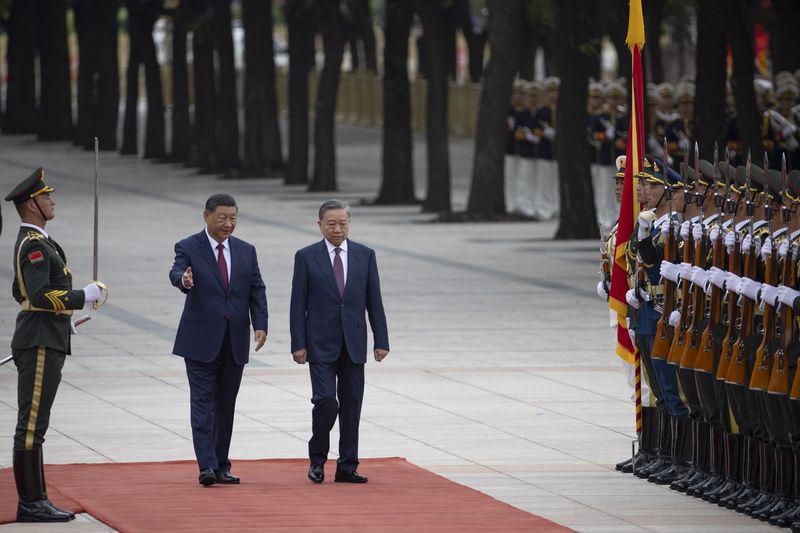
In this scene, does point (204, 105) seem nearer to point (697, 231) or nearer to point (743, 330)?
point (697, 231)

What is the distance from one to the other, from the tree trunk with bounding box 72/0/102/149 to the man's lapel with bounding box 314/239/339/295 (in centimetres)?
3895

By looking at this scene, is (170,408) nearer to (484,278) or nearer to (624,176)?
(624,176)

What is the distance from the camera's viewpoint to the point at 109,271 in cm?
2467

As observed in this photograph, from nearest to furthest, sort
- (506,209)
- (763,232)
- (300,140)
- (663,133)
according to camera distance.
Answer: (763,232), (663,133), (506,209), (300,140)

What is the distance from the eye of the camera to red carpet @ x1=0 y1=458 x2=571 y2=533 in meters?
10.4

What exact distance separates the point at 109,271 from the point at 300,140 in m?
15.3

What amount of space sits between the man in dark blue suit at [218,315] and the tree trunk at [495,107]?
61.4 feet

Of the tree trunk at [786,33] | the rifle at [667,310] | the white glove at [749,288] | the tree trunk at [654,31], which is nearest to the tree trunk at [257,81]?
the tree trunk at [654,31]

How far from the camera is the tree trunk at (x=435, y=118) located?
33188 millimetres

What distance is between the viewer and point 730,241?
436 inches

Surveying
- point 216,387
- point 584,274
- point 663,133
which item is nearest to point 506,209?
point 663,133

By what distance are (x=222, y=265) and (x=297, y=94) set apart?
92.5 feet

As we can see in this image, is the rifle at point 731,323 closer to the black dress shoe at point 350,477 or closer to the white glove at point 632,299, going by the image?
the white glove at point 632,299

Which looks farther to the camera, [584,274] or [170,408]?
[584,274]
